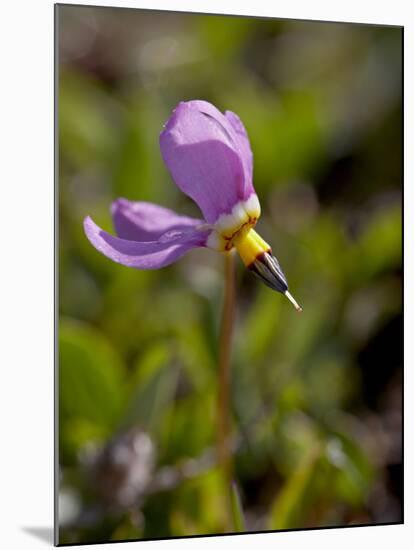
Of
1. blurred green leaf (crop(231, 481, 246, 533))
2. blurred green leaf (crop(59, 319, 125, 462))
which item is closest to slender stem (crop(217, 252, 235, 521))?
blurred green leaf (crop(231, 481, 246, 533))

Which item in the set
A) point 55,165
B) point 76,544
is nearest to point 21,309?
point 55,165

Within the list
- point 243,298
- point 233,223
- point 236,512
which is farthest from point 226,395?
point 233,223

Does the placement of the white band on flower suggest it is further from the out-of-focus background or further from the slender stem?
the out-of-focus background

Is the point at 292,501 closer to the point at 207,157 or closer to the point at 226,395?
the point at 226,395

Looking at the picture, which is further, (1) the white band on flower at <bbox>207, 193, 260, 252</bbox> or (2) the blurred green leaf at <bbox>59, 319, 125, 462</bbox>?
(2) the blurred green leaf at <bbox>59, 319, 125, 462</bbox>

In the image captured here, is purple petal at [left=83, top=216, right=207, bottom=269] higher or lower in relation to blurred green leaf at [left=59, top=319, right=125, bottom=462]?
higher

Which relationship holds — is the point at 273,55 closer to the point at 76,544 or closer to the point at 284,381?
the point at 284,381

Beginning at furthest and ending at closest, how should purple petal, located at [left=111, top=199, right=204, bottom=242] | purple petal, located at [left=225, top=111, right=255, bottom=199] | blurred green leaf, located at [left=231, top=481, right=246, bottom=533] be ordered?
1. blurred green leaf, located at [left=231, top=481, right=246, bottom=533]
2. purple petal, located at [left=111, top=199, right=204, bottom=242]
3. purple petal, located at [left=225, top=111, right=255, bottom=199]
